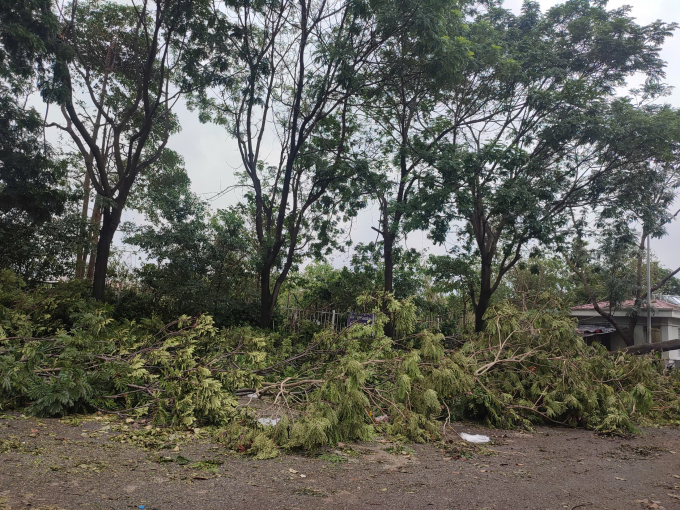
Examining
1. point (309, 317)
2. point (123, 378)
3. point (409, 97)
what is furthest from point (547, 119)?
point (123, 378)

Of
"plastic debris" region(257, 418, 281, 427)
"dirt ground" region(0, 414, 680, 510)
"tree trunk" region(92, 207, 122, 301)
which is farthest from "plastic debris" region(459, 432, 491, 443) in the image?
"tree trunk" region(92, 207, 122, 301)

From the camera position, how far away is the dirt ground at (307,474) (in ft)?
11.3

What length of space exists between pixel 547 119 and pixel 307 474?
40.5 feet

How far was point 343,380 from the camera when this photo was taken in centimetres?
520

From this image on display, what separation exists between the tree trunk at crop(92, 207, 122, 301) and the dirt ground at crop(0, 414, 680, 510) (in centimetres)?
750

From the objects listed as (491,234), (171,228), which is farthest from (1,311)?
(491,234)

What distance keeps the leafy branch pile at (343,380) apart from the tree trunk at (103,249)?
11.6 feet

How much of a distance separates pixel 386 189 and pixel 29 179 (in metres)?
8.38

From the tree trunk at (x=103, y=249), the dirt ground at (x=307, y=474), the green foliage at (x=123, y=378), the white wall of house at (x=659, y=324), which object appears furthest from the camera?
the white wall of house at (x=659, y=324)

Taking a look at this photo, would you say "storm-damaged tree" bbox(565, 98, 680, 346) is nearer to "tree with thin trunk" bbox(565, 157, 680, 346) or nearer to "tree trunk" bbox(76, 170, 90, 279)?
"tree with thin trunk" bbox(565, 157, 680, 346)

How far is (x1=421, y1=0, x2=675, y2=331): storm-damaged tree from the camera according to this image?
487 inches

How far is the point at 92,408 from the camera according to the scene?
19.1 feet

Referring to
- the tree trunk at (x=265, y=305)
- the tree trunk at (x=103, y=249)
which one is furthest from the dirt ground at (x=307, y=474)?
the tree trunk at (x=265, y=305)

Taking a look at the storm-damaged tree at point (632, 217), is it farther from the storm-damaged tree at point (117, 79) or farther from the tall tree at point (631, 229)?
the storm-damaged tree at point (117, 79)
